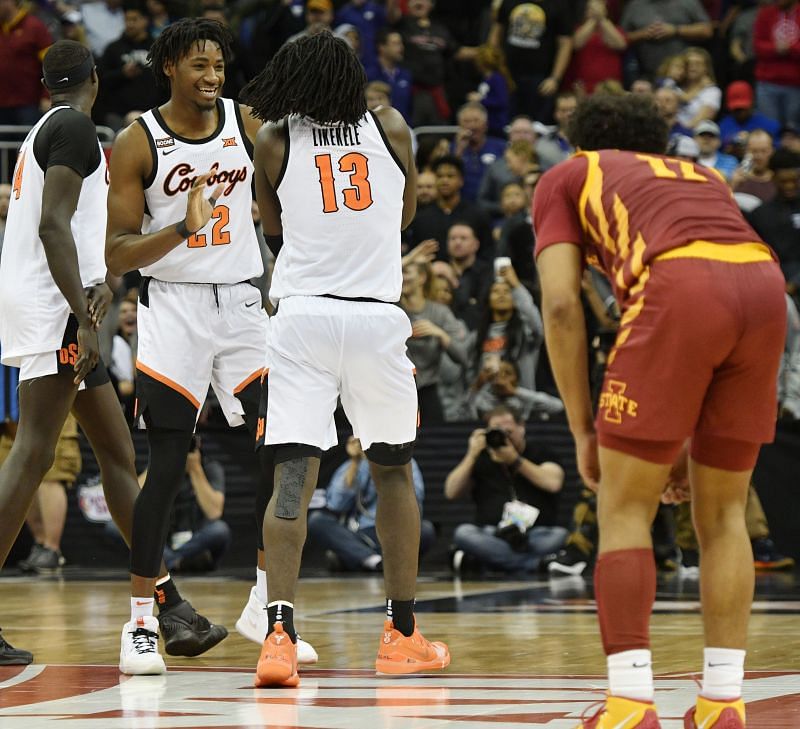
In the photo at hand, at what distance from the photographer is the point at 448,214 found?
1455cm

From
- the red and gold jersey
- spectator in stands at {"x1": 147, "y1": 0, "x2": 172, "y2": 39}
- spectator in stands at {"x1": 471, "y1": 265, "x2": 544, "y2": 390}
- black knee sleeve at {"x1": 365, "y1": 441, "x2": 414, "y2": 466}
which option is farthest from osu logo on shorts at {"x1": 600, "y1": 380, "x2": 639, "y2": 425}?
spectator in stands at {"x1": 147, "y1": 0, "x2": 172, "y2": 39}

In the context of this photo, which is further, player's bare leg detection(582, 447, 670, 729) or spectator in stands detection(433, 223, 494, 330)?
spectator in stands detection(433, 223, 494, 330)

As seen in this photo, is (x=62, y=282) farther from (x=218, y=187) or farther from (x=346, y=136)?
(x=346, y=136)

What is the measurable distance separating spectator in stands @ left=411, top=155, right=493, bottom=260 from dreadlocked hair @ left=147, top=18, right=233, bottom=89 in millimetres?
7792

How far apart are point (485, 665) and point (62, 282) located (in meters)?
2.24

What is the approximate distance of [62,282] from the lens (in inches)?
252

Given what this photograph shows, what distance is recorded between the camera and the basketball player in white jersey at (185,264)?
20.9 ft

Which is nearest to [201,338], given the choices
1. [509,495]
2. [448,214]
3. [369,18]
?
[509,495]

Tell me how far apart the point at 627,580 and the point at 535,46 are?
1314cm

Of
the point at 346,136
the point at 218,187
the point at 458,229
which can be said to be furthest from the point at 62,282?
the point at 458,229

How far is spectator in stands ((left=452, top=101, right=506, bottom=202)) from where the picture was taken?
1564 cm

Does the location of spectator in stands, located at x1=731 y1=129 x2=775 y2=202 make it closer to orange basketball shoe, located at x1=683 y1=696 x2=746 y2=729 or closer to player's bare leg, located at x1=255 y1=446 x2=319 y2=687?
player's bare leg, located at x1=255 y1=446 x2=319 y2=687

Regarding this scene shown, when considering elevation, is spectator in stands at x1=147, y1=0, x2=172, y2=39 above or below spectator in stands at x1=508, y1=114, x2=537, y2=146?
above

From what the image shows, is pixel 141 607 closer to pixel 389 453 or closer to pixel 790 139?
pixel 389 453
